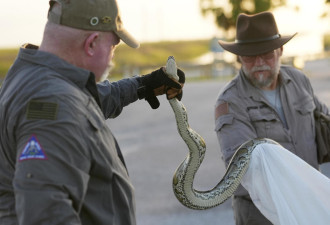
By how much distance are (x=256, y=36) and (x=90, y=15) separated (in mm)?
2486

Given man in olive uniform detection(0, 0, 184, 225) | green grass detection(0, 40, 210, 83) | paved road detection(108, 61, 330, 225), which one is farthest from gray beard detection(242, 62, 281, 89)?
green grass detection(0, 40, 210, 83)

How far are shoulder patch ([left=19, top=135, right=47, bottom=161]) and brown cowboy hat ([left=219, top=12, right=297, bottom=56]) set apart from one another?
109 inches

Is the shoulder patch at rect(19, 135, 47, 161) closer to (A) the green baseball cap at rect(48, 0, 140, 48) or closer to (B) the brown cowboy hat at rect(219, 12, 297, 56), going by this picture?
(A) the green baseball cap at rect(48, 0, 140, 48)

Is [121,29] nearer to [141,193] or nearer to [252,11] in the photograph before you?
[141,193]

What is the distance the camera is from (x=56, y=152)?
9.21 feet

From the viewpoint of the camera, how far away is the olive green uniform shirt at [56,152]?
277 cm

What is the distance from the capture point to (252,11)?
43375mm

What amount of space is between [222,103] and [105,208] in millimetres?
2292

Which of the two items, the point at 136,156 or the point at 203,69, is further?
the point at 203,69

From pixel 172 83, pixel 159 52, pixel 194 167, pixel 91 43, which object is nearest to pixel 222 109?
pixel 194 167

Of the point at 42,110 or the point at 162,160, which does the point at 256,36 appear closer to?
the point at 42,110

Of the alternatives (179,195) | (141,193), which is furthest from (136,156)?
(179,195)

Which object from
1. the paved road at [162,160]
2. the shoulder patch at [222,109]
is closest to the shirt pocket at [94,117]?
the shoulder patch at [222,109]

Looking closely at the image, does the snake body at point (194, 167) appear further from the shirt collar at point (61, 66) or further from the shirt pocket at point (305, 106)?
the shirt collar at point (61, 66)
